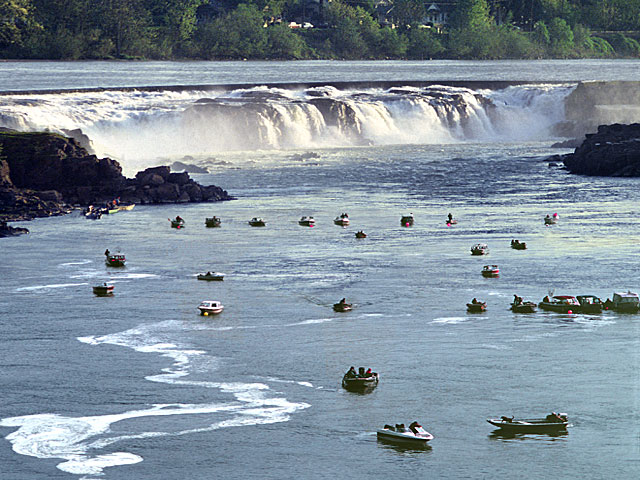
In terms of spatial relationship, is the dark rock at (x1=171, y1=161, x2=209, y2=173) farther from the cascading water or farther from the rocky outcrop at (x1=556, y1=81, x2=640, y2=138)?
the rocky outcrop at (x1=556, y1=81, x2=640, y2=138)

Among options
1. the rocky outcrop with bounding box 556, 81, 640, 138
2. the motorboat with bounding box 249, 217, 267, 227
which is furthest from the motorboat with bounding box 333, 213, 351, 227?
the rocky outcrop with bounding box 556, 81, 640, 138

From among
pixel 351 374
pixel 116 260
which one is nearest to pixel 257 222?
pixel 116 260

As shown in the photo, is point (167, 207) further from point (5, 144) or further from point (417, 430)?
point (417, 430)

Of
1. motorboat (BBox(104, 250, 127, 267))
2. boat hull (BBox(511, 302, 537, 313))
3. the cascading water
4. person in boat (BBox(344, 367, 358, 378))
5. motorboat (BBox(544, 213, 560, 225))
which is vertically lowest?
person in boat (BBox(344, 367, 358, 378))

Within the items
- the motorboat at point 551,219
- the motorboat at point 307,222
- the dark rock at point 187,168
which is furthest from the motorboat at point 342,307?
the dark rock at point 187,168

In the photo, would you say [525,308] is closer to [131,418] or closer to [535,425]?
[535,425]

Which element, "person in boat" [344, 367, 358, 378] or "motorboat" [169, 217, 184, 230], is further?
"motorboat" [169, 217, 184, 230]

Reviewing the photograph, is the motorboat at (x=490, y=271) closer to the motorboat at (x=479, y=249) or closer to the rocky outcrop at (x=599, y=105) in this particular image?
the motorboat at (x=479, y=249)
